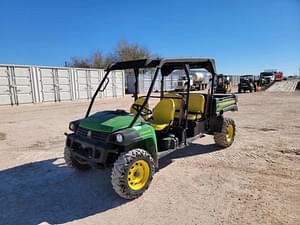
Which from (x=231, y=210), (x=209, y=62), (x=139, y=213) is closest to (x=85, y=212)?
(x=139, y=213)

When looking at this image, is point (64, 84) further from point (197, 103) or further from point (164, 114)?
point (164, 114)

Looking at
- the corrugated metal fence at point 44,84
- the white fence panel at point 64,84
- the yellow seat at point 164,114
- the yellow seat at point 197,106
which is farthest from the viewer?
the white fence panel at point 64,84

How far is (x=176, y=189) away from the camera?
311 cm

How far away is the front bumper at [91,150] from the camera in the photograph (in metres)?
2.80

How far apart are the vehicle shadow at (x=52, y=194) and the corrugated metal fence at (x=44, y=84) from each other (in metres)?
11.7

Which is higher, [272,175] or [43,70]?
[43,70]

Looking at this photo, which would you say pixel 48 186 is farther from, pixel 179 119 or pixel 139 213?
pixel 179 119

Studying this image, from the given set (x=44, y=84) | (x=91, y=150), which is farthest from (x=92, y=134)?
(x=44, y=84)

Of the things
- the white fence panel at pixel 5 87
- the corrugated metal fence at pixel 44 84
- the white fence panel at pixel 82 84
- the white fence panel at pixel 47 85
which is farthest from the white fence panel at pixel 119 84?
the white fence panel at pixel 5 87

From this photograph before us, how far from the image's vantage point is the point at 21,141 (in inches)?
228

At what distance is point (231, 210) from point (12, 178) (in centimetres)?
318

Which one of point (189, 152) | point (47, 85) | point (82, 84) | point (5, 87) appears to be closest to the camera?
point (189, 152)

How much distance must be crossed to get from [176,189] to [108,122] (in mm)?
1285

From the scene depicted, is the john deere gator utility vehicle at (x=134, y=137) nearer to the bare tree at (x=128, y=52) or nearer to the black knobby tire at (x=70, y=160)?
the black knobby tire at (x=70, y=160)
